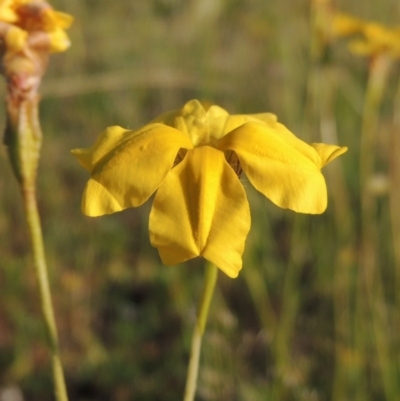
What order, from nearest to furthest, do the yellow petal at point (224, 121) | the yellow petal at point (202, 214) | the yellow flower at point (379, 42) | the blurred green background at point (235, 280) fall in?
the yellow petal at point (202, 214), the yellow petal at point (224, 121), the yellow flower at point (379, 42), the blurred green background at point (235, 280)

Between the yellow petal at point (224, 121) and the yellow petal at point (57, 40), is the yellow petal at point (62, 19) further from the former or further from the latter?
the yellow petal at point (224, 121)

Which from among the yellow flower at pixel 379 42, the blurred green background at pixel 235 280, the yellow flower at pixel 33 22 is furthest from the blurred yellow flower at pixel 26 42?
the yellow flower at pixel 379 42

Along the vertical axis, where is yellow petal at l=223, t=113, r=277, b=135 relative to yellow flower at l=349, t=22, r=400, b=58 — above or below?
below

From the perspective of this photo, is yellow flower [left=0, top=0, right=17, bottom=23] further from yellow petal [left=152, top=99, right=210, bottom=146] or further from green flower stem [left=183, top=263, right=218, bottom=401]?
green flower stem [left=183, top=263, right=218, bottom=401]

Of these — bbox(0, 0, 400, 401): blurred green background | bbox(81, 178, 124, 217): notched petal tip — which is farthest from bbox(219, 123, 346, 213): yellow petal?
bbox(0, 0, 400, 401): blurred green background

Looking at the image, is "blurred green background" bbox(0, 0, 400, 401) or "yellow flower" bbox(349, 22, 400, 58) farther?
"blurred green background" bbox(0, 0, 400, 401)

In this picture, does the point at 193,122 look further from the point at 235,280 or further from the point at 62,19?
the point at 235,280
